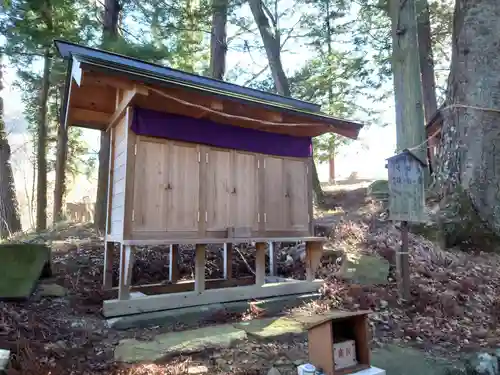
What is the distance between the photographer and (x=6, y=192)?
1009 centimetres

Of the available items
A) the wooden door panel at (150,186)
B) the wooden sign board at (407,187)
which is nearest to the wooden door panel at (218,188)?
the wooden door panel at (150,186)

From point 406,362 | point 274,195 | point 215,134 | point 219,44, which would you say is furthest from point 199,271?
point 219,44

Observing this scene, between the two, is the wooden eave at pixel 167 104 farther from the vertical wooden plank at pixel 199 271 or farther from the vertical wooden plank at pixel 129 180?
the vertical wooden plank at pixel 199 271

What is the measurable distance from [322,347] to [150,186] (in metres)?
2.96

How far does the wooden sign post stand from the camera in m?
5.02

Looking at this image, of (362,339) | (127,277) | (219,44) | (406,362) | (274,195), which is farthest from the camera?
(219,44)

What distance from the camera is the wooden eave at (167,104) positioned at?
169 inches

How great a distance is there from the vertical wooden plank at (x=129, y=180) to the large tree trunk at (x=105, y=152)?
4121 millimetres

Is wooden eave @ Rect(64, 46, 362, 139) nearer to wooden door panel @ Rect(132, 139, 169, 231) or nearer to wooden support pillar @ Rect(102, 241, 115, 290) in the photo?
wooden door panel @ Rect(132, 139, 169, 231)

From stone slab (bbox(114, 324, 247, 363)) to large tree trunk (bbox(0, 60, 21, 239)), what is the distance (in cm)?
814

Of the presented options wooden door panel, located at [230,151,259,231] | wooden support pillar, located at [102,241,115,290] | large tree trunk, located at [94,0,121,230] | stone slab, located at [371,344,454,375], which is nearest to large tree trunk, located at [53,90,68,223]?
large tree trunk, located at [94,0,121,230]

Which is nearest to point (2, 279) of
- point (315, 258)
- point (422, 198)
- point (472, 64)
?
point (315, 258)

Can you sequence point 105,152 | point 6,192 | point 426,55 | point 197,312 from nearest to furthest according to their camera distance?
point 197,312 → point 105,152 → point 6,192 → point 426,55

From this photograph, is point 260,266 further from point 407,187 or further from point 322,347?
point 322,347
